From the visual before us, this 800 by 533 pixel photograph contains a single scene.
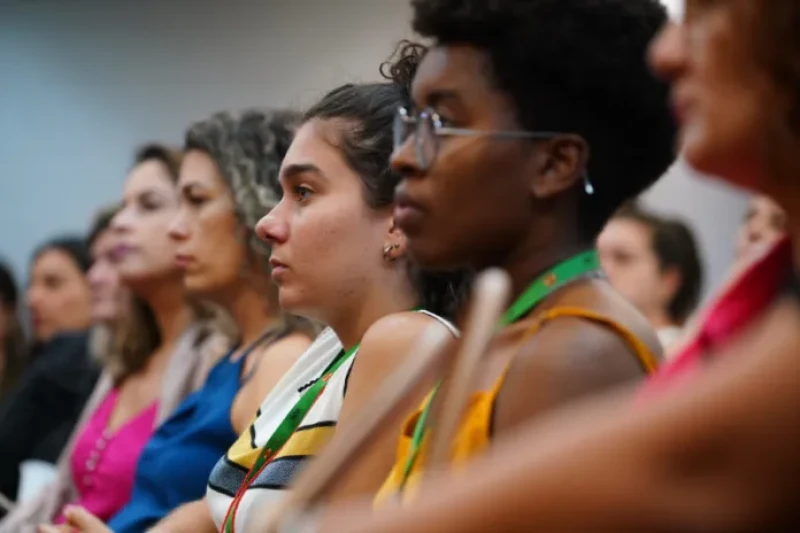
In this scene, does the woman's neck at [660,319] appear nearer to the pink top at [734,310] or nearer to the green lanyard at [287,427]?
the green lanyard at [287,427]

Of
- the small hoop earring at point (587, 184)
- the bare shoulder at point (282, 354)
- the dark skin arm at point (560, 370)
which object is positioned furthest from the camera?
the bare shoulder at point (282, 354)

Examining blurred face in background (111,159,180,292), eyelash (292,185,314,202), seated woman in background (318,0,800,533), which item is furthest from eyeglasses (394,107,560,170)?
blurred face in background (111,159,180,292)

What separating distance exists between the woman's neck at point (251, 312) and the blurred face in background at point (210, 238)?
0.07ft

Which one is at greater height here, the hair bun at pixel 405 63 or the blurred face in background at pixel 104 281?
the hair bun at pixel 405 63

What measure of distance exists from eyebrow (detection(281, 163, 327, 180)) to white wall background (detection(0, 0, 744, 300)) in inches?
92.1

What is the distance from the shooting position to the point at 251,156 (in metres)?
1.96

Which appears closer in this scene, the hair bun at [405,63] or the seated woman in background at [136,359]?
the hair bun at [405,63]

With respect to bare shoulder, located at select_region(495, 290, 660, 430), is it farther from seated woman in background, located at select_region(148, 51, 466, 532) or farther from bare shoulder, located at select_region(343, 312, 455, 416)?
seated woman in background, located at select_region(148, 51, 466, 532)

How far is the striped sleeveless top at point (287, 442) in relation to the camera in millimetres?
1294

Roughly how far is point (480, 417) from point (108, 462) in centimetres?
140

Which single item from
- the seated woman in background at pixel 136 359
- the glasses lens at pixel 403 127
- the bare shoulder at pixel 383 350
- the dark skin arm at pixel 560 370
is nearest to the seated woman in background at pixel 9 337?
the seated woman in background at pixel 136 359

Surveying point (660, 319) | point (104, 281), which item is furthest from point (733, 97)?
point (104, 281)

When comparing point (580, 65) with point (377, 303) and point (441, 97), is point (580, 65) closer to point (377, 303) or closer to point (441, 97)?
point (441, 97)

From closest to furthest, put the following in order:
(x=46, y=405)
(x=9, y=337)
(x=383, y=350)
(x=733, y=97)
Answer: (x=733, y=97)
(x=383, y=350)
(x=46, y=405)
(x=9, y=337)
